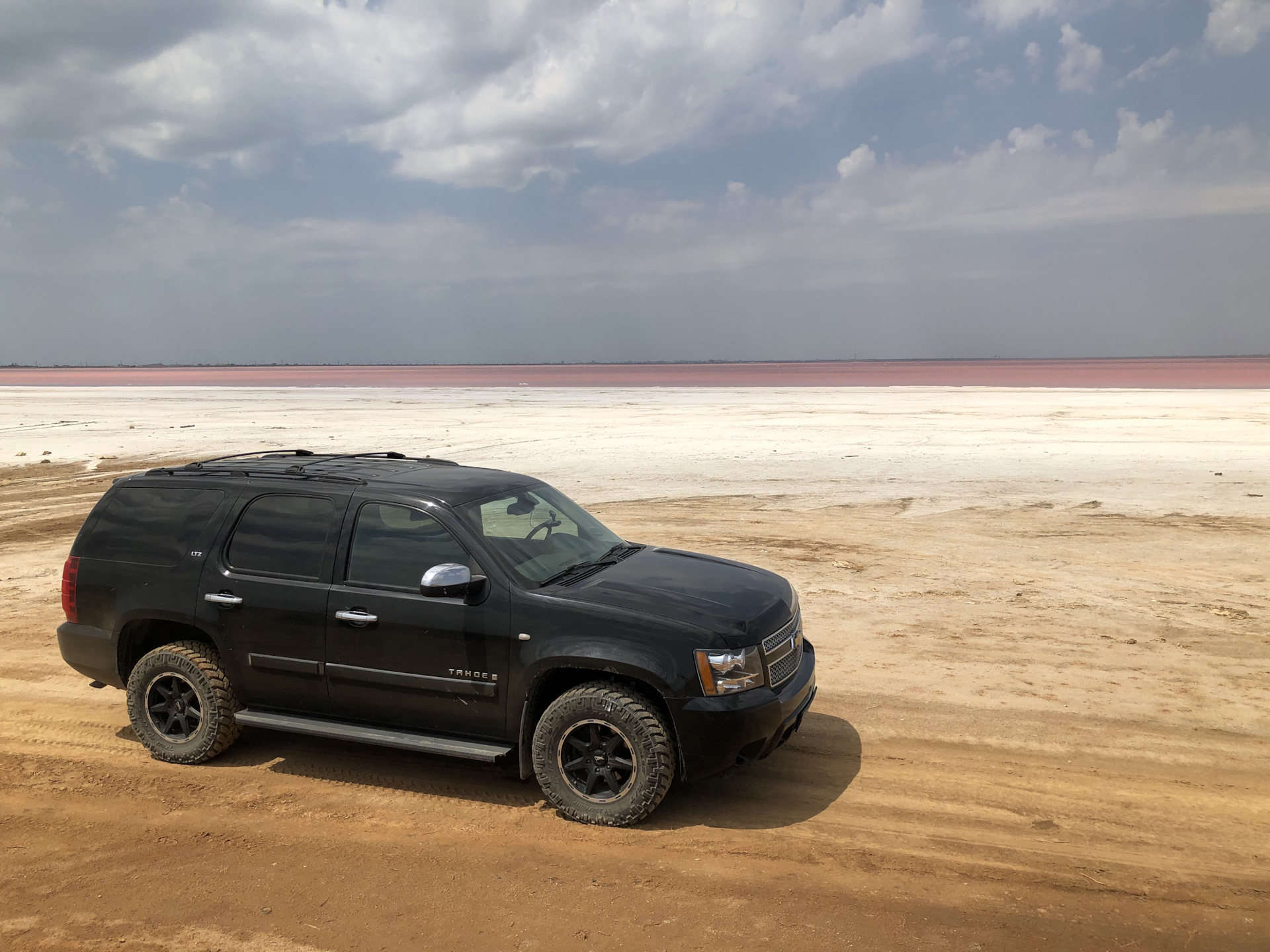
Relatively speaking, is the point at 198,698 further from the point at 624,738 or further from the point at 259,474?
the point at 624,738

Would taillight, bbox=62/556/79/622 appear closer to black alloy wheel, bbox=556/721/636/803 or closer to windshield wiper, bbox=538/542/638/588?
windshield wiper, bbox=538/542/638/588

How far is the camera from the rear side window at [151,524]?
19.3 feet

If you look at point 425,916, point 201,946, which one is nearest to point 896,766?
point 425,916

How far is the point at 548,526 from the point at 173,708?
2.59 m

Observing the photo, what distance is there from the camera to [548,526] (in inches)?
235

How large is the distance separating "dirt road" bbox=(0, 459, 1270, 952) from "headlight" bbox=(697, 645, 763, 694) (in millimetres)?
779

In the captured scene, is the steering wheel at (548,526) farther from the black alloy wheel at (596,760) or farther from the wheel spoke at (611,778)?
the wheel spoke at (611,778)

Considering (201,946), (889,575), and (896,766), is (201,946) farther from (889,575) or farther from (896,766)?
(889,575)

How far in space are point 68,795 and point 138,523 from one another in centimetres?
165

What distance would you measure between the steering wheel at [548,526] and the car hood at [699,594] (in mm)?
505

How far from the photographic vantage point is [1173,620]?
28.0 ft

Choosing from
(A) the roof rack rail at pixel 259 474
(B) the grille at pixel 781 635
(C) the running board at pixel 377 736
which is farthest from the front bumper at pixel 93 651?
(B) the grille at pixel 781 635

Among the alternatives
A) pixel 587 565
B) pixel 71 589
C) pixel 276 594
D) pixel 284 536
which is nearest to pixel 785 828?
pixel 587 565

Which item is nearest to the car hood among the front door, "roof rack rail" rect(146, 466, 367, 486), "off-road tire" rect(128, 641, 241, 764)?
the front door
